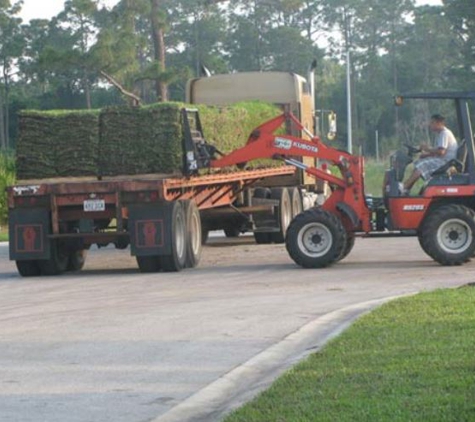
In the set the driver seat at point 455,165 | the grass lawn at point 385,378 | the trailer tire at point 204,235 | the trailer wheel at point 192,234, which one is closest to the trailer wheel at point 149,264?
the trailer wheel at point 192,234

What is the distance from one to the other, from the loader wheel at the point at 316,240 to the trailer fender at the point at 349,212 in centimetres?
31

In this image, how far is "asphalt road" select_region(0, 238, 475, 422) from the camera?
10.8m

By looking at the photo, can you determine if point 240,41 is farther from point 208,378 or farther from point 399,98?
point 208,378

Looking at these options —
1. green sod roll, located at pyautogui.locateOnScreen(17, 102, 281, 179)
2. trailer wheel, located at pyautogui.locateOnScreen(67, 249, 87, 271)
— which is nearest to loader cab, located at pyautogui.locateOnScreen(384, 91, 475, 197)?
green sod roll, located at pyautogui.locateOnScreen(17, 102, 281, 179)

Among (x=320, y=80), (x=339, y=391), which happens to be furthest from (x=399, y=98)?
(x=320, y=80)

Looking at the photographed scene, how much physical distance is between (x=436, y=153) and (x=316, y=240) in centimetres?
228

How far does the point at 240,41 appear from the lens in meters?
87.2

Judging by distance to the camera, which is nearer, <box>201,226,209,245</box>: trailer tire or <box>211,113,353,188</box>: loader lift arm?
<box>211,113,353,188</box>: loader lift arm

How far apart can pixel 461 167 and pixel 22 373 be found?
1090 centimetres

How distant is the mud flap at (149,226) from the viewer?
21406 millimetres

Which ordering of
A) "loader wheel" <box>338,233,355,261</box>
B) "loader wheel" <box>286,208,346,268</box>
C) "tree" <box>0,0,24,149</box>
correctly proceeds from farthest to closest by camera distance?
"tree" <box>0,0,24,149</box>
"loader wheel" <box>338,233,355,261</box>
"loader wheel" <box>286,208,346,268</box>

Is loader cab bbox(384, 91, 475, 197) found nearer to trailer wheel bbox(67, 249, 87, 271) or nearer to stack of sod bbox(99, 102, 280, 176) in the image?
stack of sod bbox(99, 102, 280, 176)

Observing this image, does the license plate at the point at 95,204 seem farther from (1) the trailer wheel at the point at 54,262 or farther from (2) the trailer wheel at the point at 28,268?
(2) the trailer wheel at the point at 28,268

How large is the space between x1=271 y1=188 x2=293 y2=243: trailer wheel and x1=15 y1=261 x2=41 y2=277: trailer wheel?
677cm
